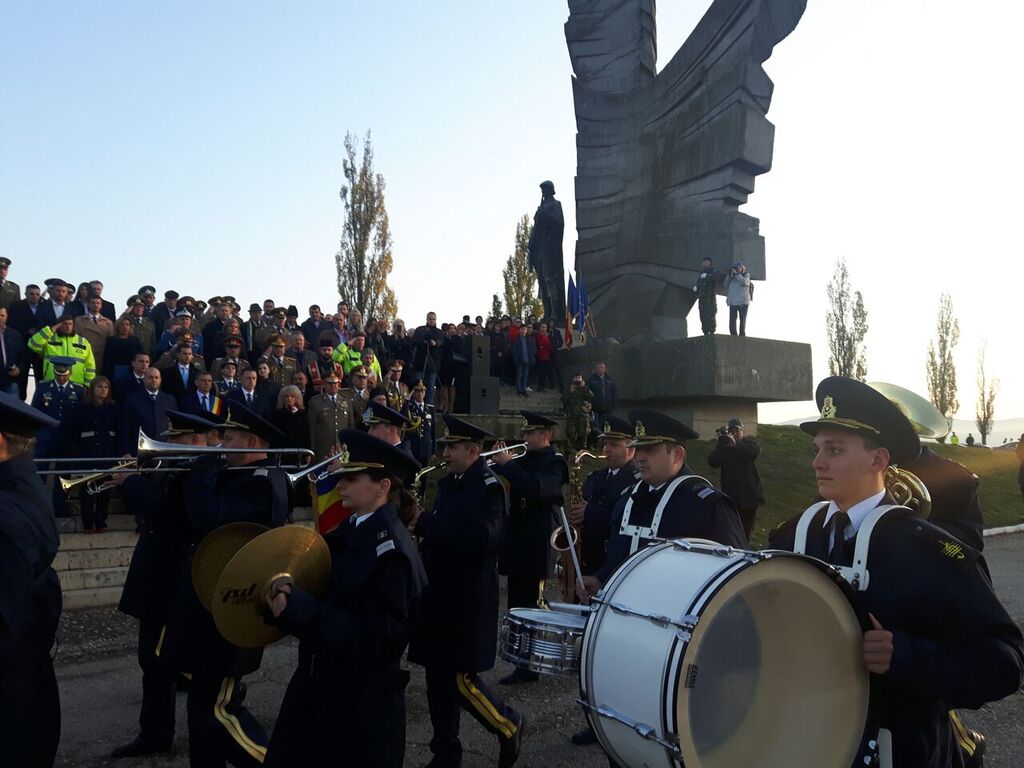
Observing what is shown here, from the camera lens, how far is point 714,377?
18578 millimetres

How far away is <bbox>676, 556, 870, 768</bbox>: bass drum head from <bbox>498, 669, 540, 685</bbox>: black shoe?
13.6 feet

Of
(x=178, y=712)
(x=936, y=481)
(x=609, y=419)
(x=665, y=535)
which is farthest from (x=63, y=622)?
(x=936, y=481)

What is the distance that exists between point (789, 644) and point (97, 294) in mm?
11432

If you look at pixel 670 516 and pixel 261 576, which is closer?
pixel 261 576

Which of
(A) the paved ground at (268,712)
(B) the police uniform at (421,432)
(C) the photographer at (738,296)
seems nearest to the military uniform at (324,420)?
(B) the police uniform at (421,432)

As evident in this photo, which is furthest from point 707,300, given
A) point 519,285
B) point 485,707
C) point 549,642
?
point 519,285

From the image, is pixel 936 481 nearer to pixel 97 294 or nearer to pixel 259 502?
pixel 259 502

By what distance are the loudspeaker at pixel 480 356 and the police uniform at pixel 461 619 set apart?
12.8 m

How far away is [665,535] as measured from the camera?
4.13 meters

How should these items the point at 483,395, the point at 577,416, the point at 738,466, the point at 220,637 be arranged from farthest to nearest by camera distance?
the point at 483,395 < the point at 577,416 < the point at 738,466 < the point at 220,637

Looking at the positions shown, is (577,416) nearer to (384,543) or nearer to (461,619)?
(461,619)

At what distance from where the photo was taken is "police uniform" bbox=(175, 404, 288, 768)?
12.3 feet

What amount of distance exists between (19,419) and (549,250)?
863 inches

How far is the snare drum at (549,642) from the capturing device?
3045 mm
